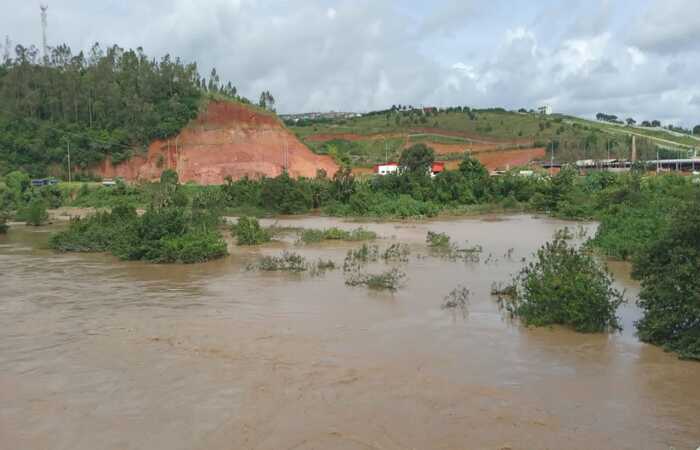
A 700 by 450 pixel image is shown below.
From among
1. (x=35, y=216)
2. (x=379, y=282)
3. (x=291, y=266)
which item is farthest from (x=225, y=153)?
(x=379, y=282)

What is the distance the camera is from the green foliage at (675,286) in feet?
25.2

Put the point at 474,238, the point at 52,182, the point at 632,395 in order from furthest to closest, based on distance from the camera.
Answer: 1. the point at 52,182
2. the point at 474,238
3. the point at 632,395

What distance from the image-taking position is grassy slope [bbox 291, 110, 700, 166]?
74938mm

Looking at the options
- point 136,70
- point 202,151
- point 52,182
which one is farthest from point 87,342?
point 136,70

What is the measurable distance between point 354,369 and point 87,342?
4056 millimetres

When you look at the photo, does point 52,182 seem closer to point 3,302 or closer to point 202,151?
point 202,151

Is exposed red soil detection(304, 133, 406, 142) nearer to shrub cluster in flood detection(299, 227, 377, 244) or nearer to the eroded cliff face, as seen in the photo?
the eroded cliff face

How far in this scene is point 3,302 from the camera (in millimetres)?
11992

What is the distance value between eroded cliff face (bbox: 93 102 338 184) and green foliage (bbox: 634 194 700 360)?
164ft

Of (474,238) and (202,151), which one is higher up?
(202,151)

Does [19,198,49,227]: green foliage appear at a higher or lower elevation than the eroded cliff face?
lower

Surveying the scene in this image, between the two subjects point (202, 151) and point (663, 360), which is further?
point (202, 151)

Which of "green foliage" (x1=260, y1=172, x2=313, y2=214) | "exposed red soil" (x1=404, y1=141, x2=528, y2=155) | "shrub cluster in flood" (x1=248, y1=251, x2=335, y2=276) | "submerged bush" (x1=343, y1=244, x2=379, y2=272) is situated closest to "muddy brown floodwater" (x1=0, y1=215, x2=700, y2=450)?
"shrub cluster in flood" (x1=248, y1=251, x2=335, y2=276)

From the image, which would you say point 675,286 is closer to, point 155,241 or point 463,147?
point 155,241
